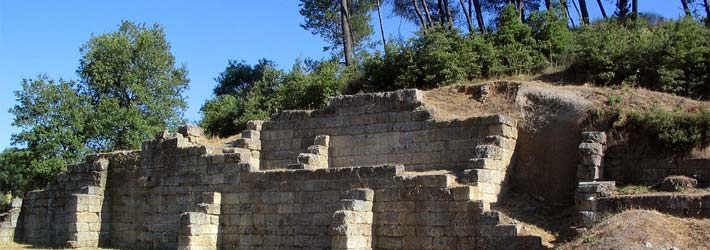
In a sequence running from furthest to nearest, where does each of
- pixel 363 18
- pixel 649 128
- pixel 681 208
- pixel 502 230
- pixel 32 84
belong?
pixel 363 18 < pixel 32 84 < pixel 649 128 < pixel 502 230 < pixel 681 208

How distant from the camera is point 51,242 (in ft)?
79.8

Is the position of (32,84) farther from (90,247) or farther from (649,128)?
(649,128)

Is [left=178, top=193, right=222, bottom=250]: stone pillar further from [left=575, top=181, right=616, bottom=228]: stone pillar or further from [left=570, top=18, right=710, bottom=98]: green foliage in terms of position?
[left=570, top=18, right=710, bottom=98]: green foliage

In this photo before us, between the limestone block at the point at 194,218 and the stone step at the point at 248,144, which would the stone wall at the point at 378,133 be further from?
the limestone block at the point at 194,218

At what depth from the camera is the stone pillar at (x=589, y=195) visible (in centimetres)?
1462

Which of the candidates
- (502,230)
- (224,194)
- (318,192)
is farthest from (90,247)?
(502,230)

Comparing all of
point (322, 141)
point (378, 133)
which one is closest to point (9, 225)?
point (322, 141)

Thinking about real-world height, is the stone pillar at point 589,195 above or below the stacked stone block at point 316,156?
below

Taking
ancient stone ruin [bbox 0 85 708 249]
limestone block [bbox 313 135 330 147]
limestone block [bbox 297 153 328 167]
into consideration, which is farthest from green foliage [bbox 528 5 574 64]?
limestone block [bbox 297 153 328 167]

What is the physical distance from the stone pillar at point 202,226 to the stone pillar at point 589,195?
880 cm

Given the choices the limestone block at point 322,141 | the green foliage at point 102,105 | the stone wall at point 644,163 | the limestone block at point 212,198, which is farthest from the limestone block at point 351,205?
the green foliage at point 102,105

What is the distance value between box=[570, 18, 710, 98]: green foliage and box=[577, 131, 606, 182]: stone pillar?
331cm

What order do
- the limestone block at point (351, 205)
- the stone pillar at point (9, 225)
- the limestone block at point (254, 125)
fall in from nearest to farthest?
the limestone block at point (351, 205), the limestone block at point (254, 125), the stone pillar at point (9, 225)

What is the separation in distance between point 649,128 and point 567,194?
6.99 ft
